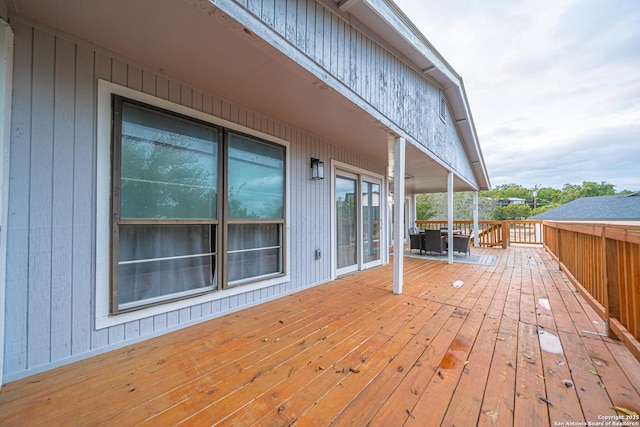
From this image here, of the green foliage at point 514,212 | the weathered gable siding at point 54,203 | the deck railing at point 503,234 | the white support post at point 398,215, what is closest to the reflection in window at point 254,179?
the weathered gable siding at point 54,203

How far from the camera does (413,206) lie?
10.9 m

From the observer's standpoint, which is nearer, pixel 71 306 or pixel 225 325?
pixel 71 306

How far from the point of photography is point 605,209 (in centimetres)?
1201

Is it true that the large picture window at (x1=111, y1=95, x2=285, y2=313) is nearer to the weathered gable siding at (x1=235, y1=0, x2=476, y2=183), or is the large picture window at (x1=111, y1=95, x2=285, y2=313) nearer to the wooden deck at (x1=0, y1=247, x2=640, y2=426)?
the wooden deck at (x1=0, y1=247, x2=640, y2=426)

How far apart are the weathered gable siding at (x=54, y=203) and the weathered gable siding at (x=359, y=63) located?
1.47 meters

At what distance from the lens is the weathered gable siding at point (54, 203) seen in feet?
5.26

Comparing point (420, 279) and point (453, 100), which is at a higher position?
point (453, 100)

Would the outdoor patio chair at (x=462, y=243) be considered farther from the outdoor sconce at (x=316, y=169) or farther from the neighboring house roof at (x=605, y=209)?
the neighboring house roof at (x=605, y=209)

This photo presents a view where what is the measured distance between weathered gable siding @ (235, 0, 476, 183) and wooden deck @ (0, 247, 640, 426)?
247cm

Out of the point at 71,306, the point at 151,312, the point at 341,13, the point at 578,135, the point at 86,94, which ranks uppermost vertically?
the point at 578,135

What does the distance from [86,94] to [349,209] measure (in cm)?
396

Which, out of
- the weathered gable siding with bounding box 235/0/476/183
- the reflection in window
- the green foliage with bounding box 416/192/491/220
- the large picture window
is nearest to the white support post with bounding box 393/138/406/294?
the weathered gable siding with bounding box 235/0/476/183

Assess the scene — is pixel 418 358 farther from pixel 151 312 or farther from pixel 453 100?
pixel 453 100

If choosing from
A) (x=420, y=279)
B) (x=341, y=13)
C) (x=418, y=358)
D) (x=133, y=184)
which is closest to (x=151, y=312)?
(x=133, y=184)
